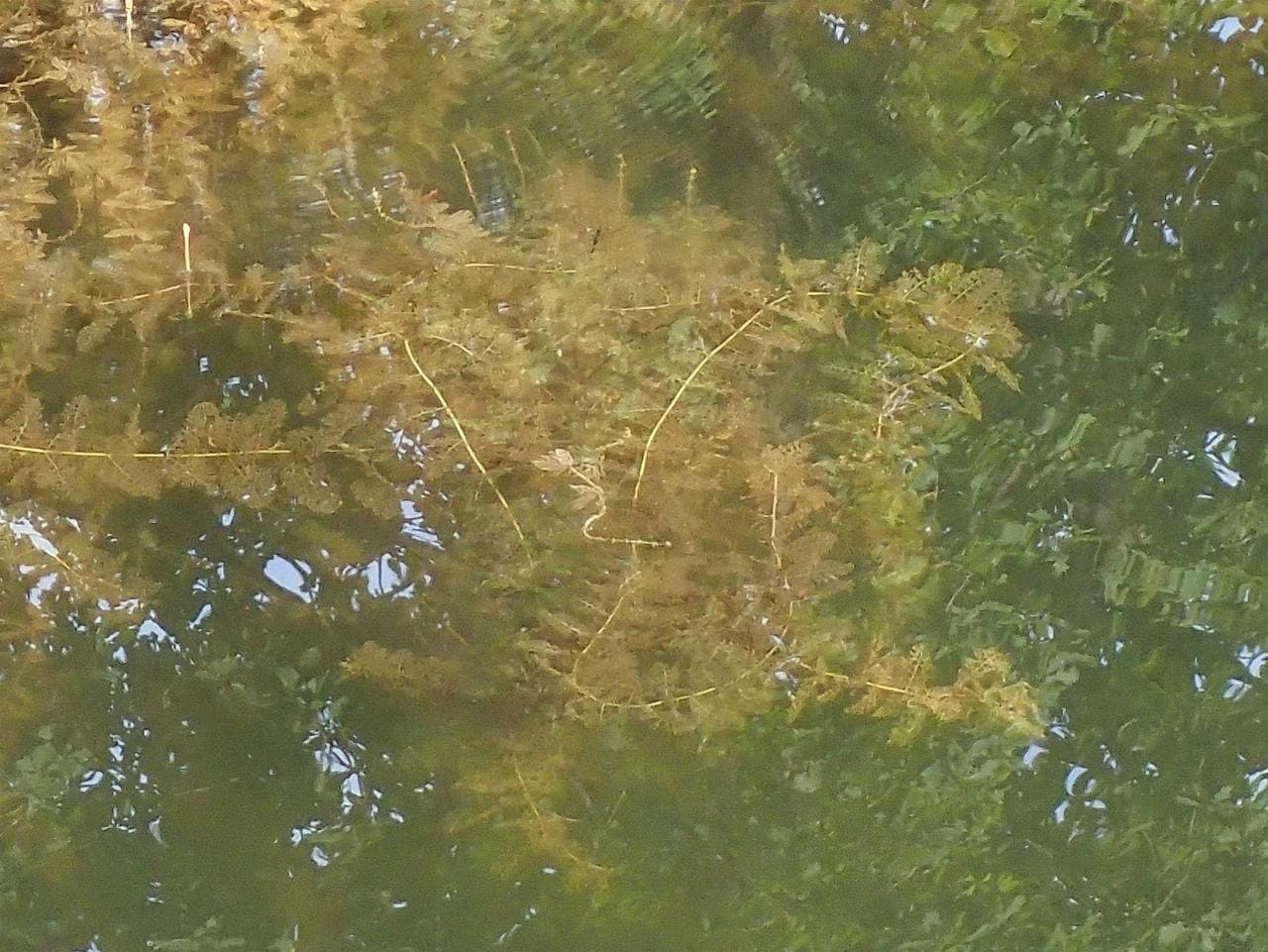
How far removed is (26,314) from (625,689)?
3.19 ft

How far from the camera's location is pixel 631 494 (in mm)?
1479

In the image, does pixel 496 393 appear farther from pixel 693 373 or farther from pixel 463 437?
pixel 693 373

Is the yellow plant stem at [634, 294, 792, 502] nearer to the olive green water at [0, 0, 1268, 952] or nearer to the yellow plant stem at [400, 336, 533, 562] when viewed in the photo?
the olive green water at [0, 0, 1268, 952]

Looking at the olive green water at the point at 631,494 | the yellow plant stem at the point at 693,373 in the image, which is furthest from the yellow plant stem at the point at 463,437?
the yellow plant stem at the point at 693,373

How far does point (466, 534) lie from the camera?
150 centimetres

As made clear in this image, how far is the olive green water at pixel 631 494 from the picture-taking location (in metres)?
1.48

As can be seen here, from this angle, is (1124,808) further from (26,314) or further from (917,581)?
(26,314)

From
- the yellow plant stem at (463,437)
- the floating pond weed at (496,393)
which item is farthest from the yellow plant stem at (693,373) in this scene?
the yellow plant stem at (463,437)

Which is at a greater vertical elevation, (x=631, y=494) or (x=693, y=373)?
(x=693, y=373)

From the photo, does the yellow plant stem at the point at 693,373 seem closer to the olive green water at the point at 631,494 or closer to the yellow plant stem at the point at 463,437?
the olive green water at the point at 631,494

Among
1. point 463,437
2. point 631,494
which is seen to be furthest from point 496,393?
point 631,494

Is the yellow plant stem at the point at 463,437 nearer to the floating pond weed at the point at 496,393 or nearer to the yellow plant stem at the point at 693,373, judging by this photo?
the floating pond weed at the point at 496,393

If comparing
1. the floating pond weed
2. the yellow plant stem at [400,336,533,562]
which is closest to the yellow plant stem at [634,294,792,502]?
the floating pond weed

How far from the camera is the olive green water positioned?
1476 millimetres
